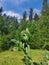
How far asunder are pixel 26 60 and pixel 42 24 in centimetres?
3532

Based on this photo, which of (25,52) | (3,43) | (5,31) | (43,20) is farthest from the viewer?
(5,31)

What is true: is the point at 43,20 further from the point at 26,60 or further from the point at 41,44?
the point at 26,60

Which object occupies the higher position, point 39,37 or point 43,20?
point 43,20

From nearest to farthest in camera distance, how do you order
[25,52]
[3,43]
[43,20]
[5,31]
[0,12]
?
1. [25,52]
2. [43,20]
3. [3,43]
4. [5,31]
5. [0,12]

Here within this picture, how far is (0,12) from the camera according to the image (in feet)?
268

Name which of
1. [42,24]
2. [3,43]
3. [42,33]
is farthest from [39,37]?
[3,43]

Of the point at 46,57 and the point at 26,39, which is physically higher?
the point at 26,39

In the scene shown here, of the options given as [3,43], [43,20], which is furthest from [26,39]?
[3,43]

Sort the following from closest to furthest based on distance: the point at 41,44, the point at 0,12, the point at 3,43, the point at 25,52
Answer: the point at 25,52 → the point at 41,44 → the point at 3,43 → the point at 0,12

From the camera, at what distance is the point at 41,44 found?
34219mm

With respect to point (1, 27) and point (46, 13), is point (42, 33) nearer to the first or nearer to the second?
point (46, 13)

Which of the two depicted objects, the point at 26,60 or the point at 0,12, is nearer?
the point at 26,60

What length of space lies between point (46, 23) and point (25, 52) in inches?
1348

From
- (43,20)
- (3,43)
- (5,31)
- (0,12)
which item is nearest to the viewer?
(43,20)
